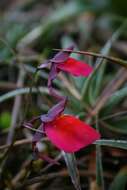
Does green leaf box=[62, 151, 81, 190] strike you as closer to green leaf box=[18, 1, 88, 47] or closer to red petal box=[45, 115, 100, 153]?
red petal box=[45, 115, 100, 153]

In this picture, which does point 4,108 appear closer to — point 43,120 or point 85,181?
point 85,181

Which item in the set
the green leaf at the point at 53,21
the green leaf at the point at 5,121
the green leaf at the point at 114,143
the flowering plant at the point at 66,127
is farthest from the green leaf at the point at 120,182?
the green leaf at the point at 53,21

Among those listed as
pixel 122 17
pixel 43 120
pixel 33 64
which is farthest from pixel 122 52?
pixel 43 120

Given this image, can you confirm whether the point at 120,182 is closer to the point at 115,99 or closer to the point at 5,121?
the point at 115,99

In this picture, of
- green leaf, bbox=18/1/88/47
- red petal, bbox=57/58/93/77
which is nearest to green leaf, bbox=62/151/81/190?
red petal, bbox=57/58/93/77

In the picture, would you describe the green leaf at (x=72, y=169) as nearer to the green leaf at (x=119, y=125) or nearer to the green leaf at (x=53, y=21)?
the green leaf at (x=119, y=125)

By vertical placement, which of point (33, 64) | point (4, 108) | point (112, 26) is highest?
point (112, 26)

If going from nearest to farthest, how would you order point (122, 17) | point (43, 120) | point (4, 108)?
1. point (43, 120)
2. point (4, 108)
3. point (122, 17)
